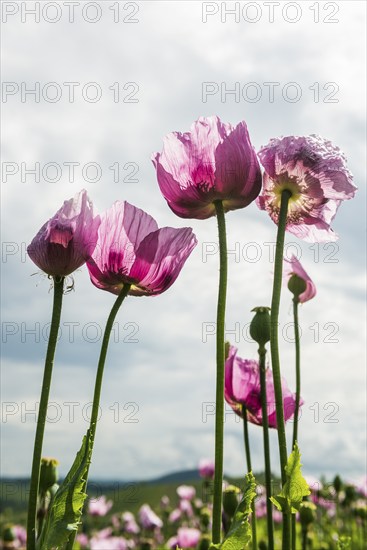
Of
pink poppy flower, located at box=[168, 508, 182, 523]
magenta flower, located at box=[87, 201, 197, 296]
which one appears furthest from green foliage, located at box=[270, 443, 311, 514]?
pink poppy flower, located at box=[168, 508, 182, 523]

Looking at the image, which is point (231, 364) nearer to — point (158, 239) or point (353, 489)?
point (158, 239)

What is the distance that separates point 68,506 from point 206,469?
5.17m

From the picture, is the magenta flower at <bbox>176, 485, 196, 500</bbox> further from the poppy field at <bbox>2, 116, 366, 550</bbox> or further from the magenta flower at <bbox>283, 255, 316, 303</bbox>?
the poppy field at <bbox>2, 116, 366, 550</bbox>

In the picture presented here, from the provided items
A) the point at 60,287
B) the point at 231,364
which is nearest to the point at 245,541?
the point at 60,287

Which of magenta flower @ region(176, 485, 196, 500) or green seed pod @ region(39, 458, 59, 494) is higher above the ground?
green seed pod @ region(39, 458, 59, 494)

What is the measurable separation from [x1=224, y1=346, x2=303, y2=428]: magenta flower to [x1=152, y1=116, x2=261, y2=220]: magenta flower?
2.53 ft

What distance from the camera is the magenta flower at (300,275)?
232 centimetres

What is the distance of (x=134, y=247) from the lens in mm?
1624

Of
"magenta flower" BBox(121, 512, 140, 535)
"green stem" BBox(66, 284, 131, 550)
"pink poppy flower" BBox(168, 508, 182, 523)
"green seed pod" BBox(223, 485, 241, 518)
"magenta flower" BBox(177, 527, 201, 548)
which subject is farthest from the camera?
"magenta flower" BBox(121, 512, 140, 535)

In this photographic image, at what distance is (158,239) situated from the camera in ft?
5.25

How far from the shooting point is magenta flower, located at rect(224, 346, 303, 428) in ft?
7.39

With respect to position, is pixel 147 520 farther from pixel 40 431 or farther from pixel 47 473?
pixel 40 431

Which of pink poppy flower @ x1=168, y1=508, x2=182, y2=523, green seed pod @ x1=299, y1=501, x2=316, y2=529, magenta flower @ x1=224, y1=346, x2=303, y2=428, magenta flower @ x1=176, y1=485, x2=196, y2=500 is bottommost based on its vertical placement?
pink poppy flower @ x1=168, y1=508, x2=182, y2=523

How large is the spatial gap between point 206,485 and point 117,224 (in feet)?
15.5
